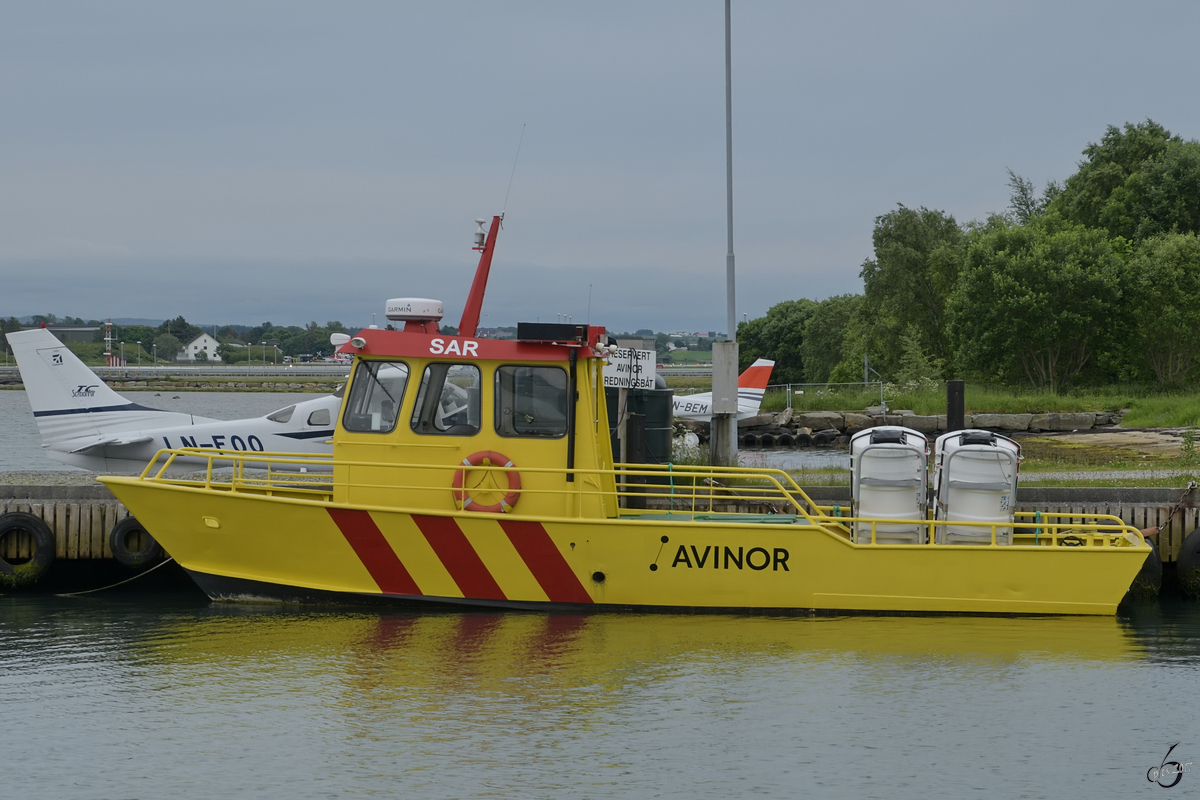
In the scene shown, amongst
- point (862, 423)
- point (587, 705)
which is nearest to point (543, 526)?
point (587, 705)

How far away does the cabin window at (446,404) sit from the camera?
11.1 metres

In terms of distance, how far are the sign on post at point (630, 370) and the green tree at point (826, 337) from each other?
7417cm

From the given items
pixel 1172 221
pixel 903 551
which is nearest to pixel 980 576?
pixel 903 551

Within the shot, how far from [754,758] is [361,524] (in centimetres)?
477

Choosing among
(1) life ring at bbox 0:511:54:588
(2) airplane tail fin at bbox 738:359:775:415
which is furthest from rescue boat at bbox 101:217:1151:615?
(2) airplane tail fin at bbox 738:359:775:415

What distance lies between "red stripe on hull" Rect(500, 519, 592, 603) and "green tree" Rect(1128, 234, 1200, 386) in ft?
123

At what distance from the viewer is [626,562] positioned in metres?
10.9

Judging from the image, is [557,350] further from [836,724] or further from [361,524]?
[836,724]

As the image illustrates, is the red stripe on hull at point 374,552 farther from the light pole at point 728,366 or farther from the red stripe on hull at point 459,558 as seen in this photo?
the light pole at point 728,366

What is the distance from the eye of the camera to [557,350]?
36.4 ft

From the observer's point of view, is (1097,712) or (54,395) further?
(54,395)

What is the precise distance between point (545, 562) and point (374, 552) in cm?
168

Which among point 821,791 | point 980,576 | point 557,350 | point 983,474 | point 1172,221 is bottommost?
point 821,791

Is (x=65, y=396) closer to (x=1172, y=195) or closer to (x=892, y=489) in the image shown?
(x=892, y=489)
